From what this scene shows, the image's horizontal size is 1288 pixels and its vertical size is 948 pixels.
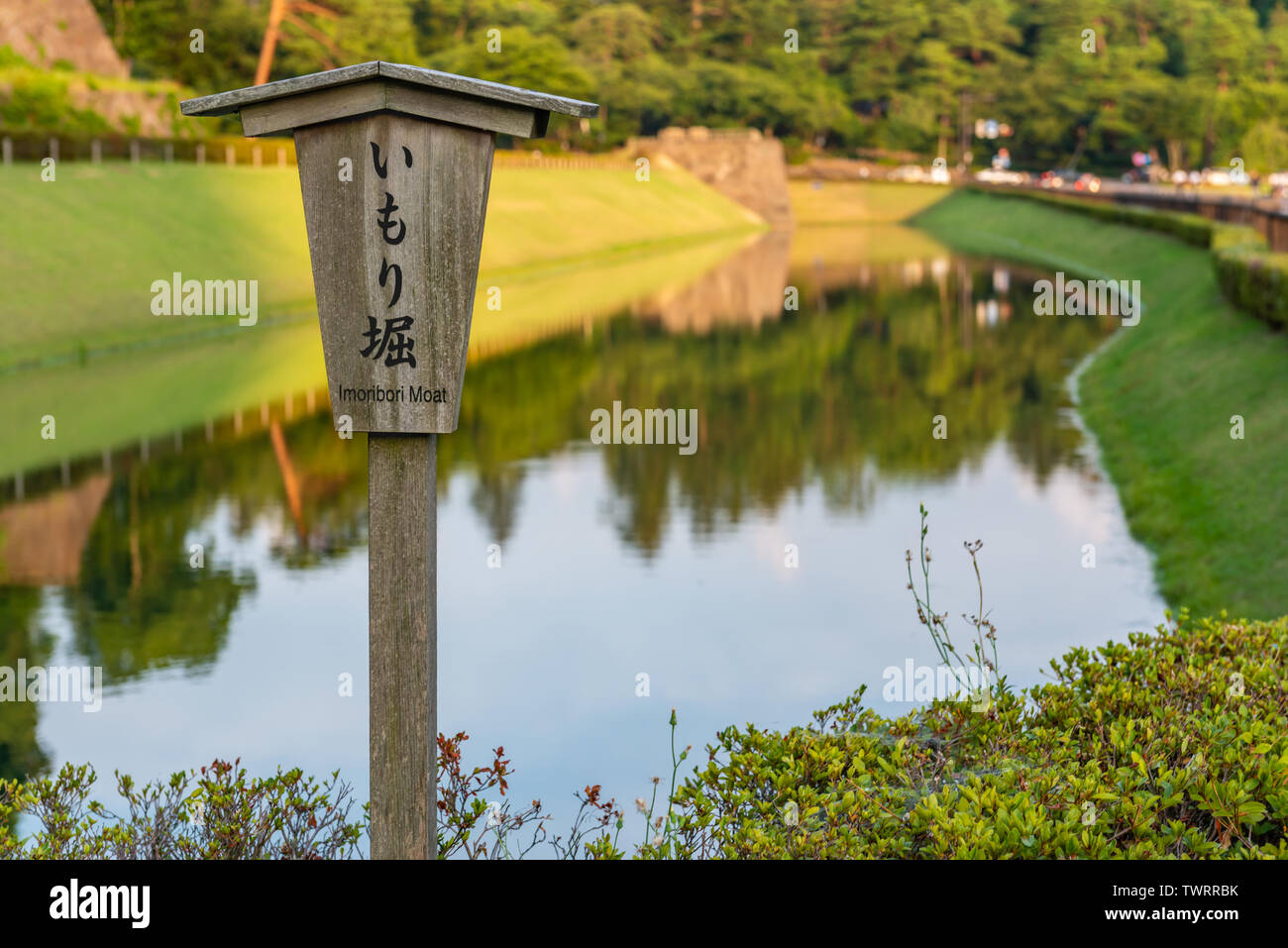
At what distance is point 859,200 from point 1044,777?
96.5m

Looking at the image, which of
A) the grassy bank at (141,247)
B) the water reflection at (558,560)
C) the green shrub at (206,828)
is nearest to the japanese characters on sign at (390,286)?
the green shrub at (206,828)

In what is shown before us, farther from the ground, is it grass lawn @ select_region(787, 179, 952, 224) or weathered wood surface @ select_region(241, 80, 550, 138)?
grass lawn @ select_region(787, 179, 952, 224)

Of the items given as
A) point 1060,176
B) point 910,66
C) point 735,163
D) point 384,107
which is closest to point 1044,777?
point 384,107

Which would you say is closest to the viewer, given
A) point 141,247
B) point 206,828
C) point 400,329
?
point 400,329

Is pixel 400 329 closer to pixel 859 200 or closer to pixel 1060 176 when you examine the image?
pixel 859 200

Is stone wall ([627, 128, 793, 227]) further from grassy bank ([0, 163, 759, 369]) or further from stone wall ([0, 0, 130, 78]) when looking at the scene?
stone wall ([0, 0, 130, 78])

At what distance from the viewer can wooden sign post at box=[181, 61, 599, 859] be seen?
186 inches

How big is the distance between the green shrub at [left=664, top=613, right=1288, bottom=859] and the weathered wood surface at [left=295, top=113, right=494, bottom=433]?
169 centimetres

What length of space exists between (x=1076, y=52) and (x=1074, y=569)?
102507mm

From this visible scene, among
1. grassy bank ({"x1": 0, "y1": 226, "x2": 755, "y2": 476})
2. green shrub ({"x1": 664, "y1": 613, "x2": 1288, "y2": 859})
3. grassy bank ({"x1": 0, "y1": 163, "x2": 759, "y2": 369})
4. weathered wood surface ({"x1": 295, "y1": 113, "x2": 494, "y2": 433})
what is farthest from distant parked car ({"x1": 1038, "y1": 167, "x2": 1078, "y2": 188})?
weathered wood surface ({"x1": 295, "y1": 113, "x2": 494, "y2": 433})

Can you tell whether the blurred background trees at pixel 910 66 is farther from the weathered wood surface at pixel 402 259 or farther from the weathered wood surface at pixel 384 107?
the weathered wood surface at pixel 402 259

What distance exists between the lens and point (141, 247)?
101 ft

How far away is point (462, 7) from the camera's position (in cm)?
9925

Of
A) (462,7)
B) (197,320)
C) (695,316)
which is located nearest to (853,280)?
(695,316)
